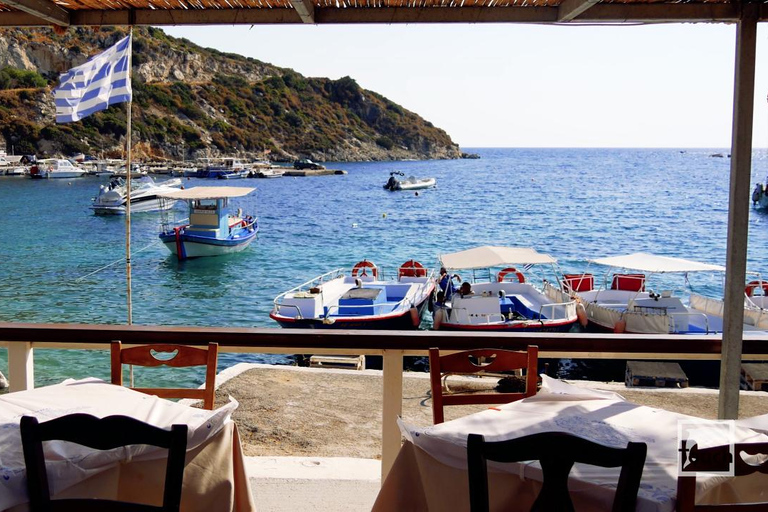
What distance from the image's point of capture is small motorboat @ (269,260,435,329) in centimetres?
1620

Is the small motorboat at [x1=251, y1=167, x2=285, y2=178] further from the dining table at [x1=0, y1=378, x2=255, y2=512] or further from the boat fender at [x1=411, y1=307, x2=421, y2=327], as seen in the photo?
the dining table at [x1=0, y1=378, x2=255, y2=512]

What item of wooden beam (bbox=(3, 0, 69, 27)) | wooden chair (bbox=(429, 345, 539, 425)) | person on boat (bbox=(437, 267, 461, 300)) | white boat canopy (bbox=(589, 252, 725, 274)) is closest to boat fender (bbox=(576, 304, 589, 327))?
white boat canopy (bbox=(589, 252, 725, 274))

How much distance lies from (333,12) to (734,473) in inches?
102

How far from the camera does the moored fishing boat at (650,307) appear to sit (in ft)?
51.7

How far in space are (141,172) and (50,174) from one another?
366 inches

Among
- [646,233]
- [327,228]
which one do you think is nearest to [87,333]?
[327,228]

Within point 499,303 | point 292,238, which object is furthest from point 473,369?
point 292,238

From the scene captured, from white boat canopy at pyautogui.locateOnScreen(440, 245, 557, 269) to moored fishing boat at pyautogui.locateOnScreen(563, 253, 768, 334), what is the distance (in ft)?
5.20

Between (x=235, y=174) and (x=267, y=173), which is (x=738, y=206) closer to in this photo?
(x=235, y=174)

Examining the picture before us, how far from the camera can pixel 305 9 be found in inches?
121

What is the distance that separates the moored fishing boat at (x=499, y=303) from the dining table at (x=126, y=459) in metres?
13.3

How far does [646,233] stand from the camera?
48.3 metres

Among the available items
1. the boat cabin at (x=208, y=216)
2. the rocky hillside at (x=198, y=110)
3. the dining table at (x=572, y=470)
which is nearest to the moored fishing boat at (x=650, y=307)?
the dining table at (x=572, y=470)

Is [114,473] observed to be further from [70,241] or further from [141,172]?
[141,172]
